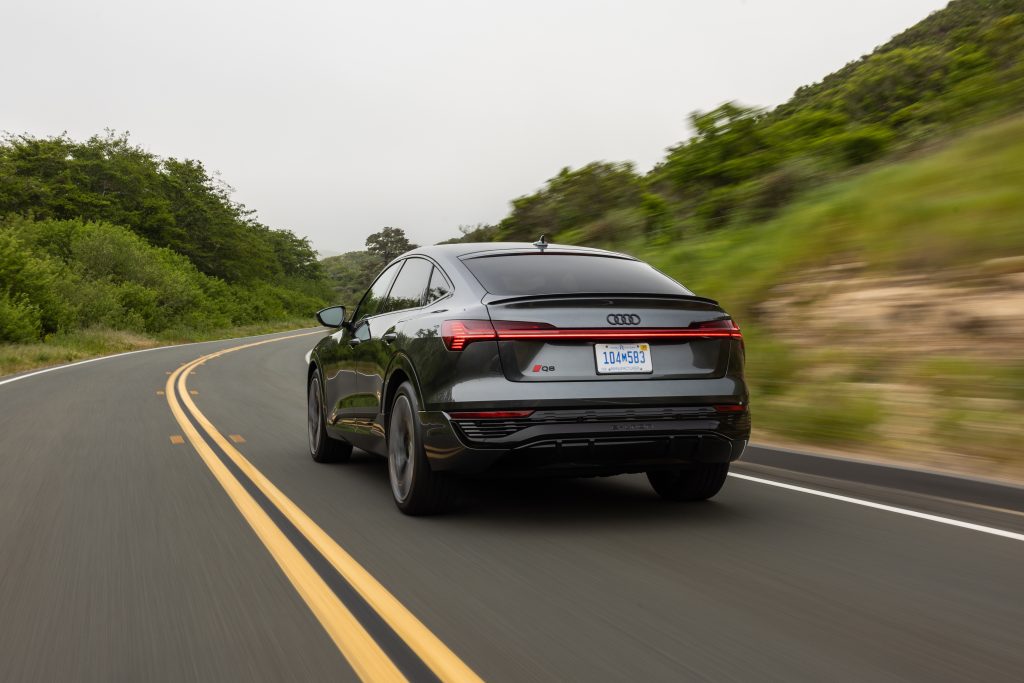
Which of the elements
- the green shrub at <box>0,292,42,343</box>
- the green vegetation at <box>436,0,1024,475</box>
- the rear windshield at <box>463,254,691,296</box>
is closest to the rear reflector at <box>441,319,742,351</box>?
the rear windshield at <box>463,254,691,296</box>

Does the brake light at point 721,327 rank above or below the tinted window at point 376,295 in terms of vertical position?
below

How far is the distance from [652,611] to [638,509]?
2.18 m

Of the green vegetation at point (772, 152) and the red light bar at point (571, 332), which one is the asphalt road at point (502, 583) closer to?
the red light bar at point (571, 332)

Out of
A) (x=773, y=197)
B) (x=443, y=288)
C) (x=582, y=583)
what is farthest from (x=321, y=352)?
(x=773, y=197)

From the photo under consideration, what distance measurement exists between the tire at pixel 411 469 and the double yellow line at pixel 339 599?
57 centimetres

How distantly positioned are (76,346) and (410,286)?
28.5 meters

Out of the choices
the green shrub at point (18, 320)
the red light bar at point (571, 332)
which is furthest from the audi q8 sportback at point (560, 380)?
the green shrub at point (18, 320)

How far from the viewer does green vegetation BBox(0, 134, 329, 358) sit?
35.1 m

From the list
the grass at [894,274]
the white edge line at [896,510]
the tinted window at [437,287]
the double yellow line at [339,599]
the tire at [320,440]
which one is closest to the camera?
the double yellow line at [339,599]

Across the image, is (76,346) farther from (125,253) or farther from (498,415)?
(498,415)

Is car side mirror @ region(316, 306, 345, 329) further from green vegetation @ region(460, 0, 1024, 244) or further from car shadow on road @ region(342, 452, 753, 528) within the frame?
green vegetation @ region(460, 0, 1024, 244)

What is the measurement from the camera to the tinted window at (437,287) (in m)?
6.07

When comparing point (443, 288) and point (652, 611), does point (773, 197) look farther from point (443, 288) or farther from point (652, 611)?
point (652, 611)

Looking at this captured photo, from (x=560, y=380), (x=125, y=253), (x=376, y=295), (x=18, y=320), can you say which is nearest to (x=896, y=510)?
(x=560, y=380)
